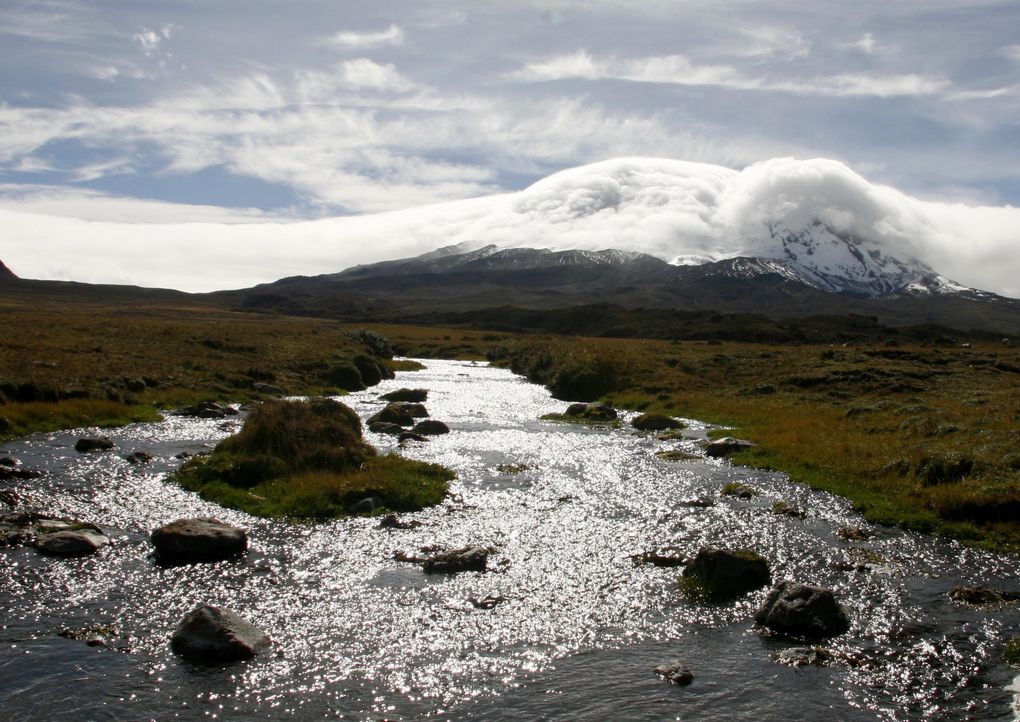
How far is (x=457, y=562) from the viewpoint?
2162 centimetres

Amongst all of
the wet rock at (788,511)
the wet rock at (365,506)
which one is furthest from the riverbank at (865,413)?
the wet rock at (365,506)

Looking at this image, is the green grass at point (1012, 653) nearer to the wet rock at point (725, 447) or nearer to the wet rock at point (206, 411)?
the wet rock at point (725, 447)

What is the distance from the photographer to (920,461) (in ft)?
103

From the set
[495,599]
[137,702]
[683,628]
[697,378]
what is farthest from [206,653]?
[697,378]

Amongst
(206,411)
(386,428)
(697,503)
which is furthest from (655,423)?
(206,411)

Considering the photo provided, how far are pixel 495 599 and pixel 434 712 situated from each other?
17.6ft

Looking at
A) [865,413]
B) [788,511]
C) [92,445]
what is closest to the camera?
[788,511]

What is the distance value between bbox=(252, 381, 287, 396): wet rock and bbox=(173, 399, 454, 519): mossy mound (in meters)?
25.6

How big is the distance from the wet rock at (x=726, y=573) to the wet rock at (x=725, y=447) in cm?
1826

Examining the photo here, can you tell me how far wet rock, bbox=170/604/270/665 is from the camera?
15734 mm

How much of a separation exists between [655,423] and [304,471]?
81.8 feet

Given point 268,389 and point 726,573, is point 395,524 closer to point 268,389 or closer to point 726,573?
point 726,573

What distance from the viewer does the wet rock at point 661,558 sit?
22391mm

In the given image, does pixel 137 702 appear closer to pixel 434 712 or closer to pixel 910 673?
pixel 434 712
